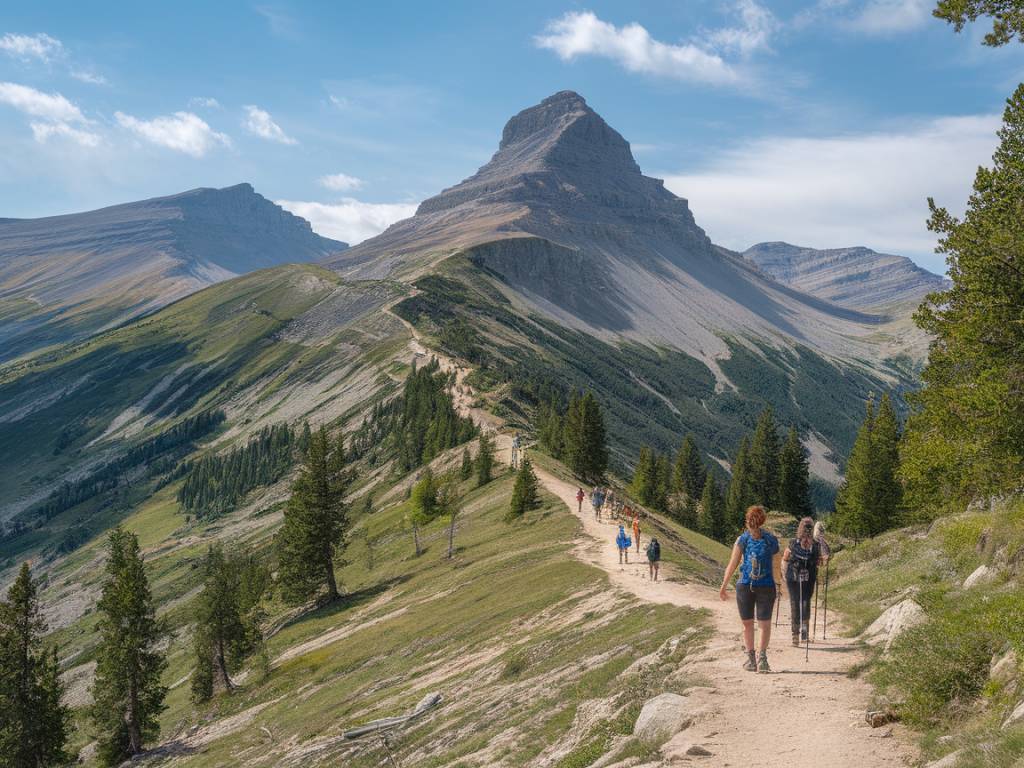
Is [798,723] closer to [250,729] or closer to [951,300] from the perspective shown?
[951,300]

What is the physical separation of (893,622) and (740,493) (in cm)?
7971

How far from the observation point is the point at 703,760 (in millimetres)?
11820

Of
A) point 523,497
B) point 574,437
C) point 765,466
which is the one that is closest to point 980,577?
point 523,497

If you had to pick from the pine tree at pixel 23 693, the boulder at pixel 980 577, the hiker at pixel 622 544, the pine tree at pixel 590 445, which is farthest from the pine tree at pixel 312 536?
the boulder at pixel 980 577

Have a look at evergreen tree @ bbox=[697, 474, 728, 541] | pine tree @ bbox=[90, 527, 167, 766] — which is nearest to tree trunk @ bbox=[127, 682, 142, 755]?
pine tree @ bbox=[90, 527, 167, 766]

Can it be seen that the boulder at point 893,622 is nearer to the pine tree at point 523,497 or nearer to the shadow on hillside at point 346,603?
the pine tree at point 523,497

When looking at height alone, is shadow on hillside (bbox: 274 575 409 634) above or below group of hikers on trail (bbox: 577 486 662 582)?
below

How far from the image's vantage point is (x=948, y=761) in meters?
9.37

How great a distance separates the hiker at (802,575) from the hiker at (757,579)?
1646mm

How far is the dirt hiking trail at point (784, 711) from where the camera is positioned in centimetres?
1130

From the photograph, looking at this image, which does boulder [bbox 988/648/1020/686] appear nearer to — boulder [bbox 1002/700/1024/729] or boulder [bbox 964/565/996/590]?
boulder [bbox 1002/700/1024/729]

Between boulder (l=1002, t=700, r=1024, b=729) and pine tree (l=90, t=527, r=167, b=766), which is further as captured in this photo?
pine tree (l=90, t=527, r=167, b=766)

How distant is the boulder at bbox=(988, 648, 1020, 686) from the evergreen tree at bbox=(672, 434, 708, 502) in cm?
8255

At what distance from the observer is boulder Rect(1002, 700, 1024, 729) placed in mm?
9445
